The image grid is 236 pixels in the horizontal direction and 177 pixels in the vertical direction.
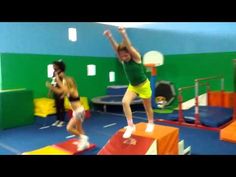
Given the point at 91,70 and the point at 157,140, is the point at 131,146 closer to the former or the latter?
the point at 157,140

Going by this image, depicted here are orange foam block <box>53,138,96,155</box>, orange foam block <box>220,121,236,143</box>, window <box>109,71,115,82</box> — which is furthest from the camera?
window <box>109,71,115,82</box>

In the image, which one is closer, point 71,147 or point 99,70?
point 71,147

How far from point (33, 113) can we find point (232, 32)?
555 cm

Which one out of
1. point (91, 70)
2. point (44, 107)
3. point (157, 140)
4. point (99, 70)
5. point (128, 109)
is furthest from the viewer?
point (99, 70)

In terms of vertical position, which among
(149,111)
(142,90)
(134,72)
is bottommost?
(149,111)

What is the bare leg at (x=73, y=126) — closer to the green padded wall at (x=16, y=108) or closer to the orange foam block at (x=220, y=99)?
the green padded wall at (x=16, y=108)

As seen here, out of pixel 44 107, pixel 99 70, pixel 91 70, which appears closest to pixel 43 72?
pixel 44 107

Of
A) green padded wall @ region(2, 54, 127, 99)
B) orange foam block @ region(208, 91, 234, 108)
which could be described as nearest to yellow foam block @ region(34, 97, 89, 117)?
green padded wall @ region(2, 54, 127, 99)

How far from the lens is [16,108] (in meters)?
5.56

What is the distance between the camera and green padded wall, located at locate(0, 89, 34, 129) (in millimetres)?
5359

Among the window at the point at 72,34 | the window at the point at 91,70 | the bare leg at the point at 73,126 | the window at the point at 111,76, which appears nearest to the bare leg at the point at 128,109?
the bare leg at the point at 73,126

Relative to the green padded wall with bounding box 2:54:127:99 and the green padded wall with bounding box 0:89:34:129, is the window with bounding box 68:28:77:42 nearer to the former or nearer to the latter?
the green padded wall with bounding box 2:54:127:99

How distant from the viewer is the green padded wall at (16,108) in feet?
17.6

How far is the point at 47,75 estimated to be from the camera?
6.60 meters
